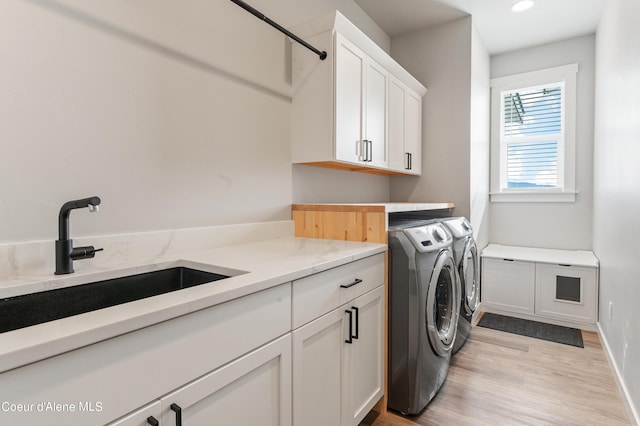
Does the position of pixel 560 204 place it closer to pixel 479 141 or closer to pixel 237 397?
pixel 479 141

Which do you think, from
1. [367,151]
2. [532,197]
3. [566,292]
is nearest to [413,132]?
[367,151]

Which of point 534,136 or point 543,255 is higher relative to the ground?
point 534,136

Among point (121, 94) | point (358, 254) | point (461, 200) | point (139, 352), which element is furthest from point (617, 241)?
point (121, 94)

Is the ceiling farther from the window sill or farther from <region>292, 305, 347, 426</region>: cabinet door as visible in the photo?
<region>292, 305, 347, 426</region>: cabinet door

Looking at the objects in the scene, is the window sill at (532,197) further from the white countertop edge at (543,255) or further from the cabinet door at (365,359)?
the cabinet door at (365,359)

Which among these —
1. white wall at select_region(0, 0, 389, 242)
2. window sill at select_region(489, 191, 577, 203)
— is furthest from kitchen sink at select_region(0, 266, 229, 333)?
window sill at select_region(489, 191, 577, 203)

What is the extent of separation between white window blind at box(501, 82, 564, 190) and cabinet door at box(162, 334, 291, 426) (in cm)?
366

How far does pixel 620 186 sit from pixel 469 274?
1.08 metres

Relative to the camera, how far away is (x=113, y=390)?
674 millimetres

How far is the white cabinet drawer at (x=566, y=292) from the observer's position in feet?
9.70

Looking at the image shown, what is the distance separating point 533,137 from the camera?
373cm

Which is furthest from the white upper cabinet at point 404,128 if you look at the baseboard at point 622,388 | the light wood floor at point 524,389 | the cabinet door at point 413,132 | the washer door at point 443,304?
the baseboard at point 622,388

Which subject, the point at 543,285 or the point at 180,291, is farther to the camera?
the point at 543,285

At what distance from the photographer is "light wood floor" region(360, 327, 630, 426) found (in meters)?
1.77
